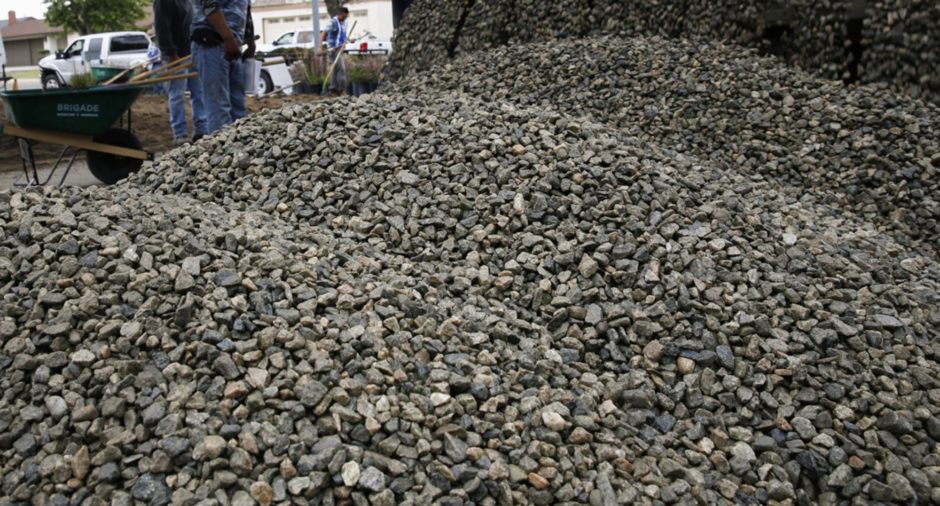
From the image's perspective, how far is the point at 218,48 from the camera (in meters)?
6.08

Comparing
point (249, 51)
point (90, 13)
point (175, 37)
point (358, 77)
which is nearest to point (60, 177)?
point (175, 37)

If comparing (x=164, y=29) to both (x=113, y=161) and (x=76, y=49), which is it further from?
(x=76, y=49)

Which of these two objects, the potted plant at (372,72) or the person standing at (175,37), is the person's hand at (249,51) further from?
the potted plant at (372,72)

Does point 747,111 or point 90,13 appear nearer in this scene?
point 747,111

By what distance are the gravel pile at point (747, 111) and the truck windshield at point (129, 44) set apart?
1588 centimetres

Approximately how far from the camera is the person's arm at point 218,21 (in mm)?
5902

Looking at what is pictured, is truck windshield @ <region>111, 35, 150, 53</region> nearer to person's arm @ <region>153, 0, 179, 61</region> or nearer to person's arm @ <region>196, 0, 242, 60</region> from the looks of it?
person's arm @ <region>153, 0, 179, 61</region>

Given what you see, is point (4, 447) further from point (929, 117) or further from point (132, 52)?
point (132, 52)

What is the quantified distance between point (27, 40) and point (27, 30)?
2.79 feet

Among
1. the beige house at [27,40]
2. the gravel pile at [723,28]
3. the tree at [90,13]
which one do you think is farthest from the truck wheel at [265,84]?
the beige house at [27,40]

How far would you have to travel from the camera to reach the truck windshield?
20.2m

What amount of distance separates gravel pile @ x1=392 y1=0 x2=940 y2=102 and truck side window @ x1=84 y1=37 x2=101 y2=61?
14.3m

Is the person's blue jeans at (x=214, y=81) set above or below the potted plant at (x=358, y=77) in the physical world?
above

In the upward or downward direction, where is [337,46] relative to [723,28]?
downward
